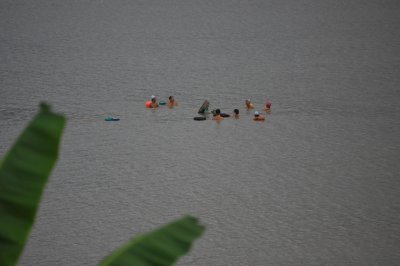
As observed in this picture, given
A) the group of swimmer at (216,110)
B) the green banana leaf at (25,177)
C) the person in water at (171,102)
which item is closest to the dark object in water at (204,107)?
the group of swimmer at (216,110)

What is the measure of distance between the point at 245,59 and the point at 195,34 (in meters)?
4.27

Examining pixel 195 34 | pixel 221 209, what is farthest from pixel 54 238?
pixel 195 34

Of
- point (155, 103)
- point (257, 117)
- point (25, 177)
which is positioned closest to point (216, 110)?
point (257, 117)

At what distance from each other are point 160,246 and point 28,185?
1.39 ft

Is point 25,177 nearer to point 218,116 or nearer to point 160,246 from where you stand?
point 160,246

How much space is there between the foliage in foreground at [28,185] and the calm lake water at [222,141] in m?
5.47

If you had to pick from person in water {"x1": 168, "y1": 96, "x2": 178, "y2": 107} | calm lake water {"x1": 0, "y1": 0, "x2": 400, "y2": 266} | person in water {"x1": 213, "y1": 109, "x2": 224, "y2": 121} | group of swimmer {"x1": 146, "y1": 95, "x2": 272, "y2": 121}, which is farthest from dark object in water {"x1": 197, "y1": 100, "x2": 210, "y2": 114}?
person in water {"x1": 168, "y1": 96, "x2": 178, "y2": 107}

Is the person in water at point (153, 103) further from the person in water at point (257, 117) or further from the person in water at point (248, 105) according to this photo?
the person in water at point (257, 117)

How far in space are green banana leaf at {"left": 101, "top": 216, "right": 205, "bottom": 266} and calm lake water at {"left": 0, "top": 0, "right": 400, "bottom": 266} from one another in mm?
5337

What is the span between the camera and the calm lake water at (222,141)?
317 inches

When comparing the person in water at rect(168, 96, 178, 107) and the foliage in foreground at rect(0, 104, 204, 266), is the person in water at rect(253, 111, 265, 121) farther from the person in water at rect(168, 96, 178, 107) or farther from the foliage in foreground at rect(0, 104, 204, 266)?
the foliage in foreground at rect(0, 104, 204, 266)

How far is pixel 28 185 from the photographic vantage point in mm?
1936

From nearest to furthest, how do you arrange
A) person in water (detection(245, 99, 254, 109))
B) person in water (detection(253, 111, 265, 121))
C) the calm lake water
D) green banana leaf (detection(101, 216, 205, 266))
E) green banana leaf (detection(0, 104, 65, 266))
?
1. green banana leaf (detection(0, 104, 65, 266))
2. green banana leaf (detection(101, 216, 205, 266))
3. the calm lake water
4. person in water (detection(253, 111, 265, 121))
5. person in water (detection(245, 99, 254, 109))

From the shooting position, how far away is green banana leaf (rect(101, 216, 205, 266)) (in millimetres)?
2016
